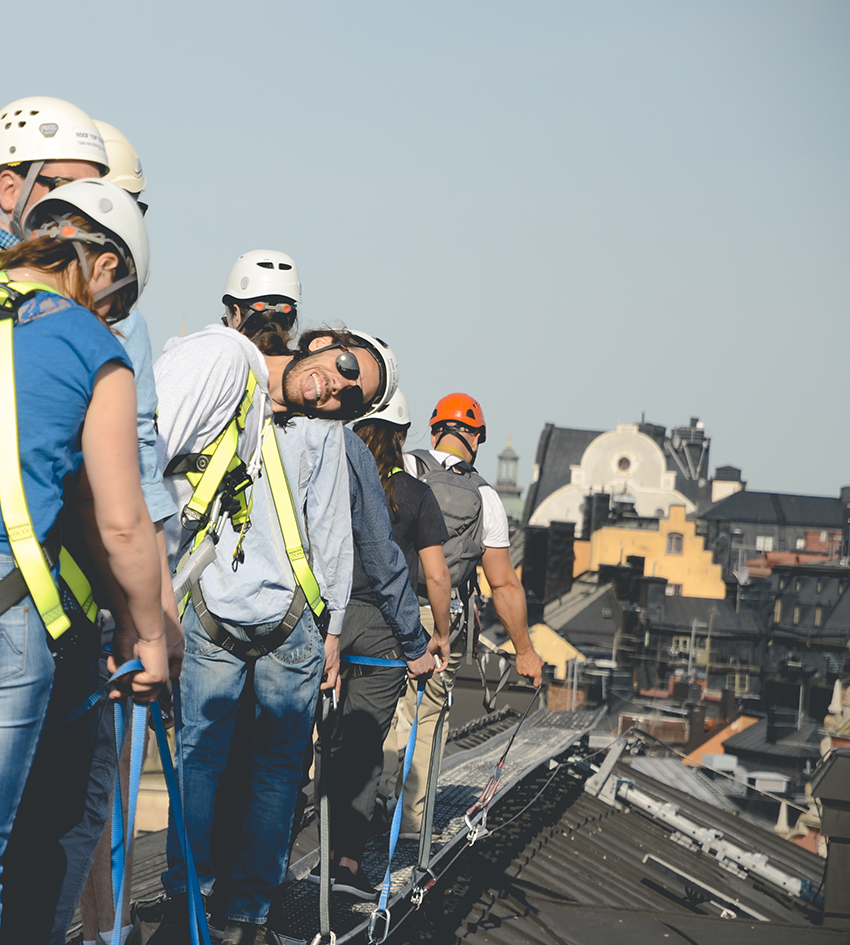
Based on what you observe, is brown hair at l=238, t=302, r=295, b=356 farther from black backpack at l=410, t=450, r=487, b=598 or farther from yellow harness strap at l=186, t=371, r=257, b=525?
black backpack at l=410, t=450, r=487, b=598

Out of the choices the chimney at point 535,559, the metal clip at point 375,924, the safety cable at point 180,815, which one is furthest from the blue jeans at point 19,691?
the chimney at point 535,559

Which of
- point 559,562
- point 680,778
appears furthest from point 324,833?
point 559,562

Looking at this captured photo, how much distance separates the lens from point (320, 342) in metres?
4.22

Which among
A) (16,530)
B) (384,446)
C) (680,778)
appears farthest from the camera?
(680,778)

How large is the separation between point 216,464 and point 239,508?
202mm

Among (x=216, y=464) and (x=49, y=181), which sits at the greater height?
(x=49, y=181)

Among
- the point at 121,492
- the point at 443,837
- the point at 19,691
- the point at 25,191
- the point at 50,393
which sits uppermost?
the point at 25,191

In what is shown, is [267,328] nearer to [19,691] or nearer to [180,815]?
[180,815]

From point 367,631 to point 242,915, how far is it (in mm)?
1390

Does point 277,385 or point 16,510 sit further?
point 277,385

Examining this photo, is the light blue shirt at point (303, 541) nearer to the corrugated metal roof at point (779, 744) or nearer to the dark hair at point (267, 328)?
the dark hair at point (267, 328)

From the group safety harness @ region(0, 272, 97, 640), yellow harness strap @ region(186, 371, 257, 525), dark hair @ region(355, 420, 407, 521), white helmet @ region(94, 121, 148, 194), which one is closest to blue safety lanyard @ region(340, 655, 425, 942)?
dark hair @ region(355, 420, 407, 521)

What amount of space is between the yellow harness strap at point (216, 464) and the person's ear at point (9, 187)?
76 centimetres

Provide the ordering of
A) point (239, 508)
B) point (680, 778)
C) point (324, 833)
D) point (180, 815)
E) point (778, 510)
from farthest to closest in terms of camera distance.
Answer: point (778, 510)
point (680, 778)
point (324, 833)
point (239, 508)
point (180, 815)
